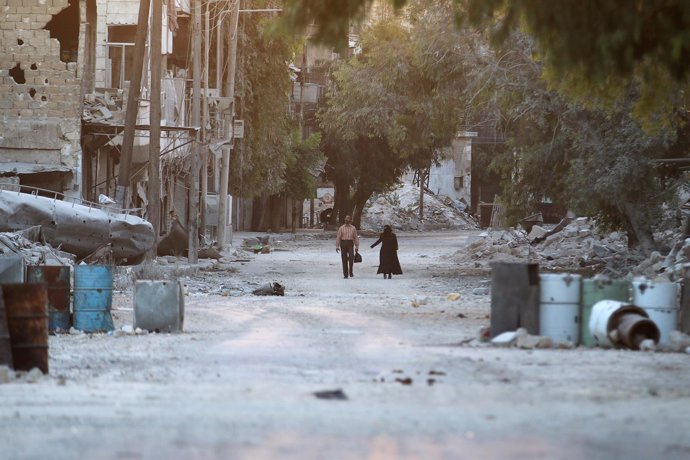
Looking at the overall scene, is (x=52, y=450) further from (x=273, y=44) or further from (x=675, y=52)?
(x=273, y=44)

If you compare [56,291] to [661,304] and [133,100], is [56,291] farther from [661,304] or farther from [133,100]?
[133,100]

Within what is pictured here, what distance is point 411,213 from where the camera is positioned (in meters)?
100

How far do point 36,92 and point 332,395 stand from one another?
26.7 meters

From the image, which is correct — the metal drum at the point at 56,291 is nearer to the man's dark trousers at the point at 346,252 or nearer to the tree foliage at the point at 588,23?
the tree foliage at the point at 588,23

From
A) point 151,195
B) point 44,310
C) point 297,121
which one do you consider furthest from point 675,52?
point 297,121

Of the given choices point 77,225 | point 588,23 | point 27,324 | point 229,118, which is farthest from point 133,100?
point 588,23

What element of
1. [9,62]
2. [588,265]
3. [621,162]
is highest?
[9,62]

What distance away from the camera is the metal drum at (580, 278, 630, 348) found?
15.5m

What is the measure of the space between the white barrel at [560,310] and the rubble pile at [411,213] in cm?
7286

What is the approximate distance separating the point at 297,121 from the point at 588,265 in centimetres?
3922

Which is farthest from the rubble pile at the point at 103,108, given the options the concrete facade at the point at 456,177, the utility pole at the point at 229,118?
the concrete facade at the point at 456,177

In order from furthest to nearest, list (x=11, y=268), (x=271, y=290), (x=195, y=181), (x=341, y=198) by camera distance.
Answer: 1. (x=341, y=198)
2. (x=195, y=181)
3. (x=271, y=290)
4. (x=11, y=268)

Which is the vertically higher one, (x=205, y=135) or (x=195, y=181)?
(x=205, y=135)

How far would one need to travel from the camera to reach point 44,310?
12.8 meters
